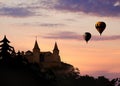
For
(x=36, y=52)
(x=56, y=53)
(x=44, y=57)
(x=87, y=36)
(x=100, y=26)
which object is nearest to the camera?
(x=100, y=26)

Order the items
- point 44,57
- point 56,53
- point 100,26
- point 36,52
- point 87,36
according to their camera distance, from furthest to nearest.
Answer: point 56,53
point 36,52
point 44,57
point 87,36
point 100,26

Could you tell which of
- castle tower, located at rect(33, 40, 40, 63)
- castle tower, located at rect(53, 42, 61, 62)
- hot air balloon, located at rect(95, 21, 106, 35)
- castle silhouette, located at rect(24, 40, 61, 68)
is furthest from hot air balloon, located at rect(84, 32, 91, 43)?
castle tower, located at rect(53, 42, 61, 62)

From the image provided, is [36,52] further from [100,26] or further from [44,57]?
[100,26]

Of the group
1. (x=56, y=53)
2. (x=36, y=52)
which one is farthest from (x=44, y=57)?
(x=56, y=53)

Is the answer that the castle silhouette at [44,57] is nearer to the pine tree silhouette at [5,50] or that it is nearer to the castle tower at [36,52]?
the castle tower at [36,52]

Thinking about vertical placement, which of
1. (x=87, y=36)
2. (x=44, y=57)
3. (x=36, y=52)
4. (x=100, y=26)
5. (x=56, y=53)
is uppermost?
(x=100, y=26)

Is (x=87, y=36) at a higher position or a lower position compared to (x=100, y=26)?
lower

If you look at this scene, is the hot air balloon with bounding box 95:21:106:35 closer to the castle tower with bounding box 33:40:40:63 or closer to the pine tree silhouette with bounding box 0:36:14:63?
the pine tree silhouette with bounding box 0:36:14:63

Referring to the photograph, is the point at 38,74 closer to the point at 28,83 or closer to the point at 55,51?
the point at 28,83

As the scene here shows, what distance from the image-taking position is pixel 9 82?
76750 millimetres

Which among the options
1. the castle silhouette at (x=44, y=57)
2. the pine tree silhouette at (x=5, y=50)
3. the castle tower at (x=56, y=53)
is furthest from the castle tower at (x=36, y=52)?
the pine tree silhouette at (x=5, y=50)

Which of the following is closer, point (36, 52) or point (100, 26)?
point (100, 26)

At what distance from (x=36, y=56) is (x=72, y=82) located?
4332 centimetres

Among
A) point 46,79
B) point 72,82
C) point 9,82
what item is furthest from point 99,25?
point 72,82
